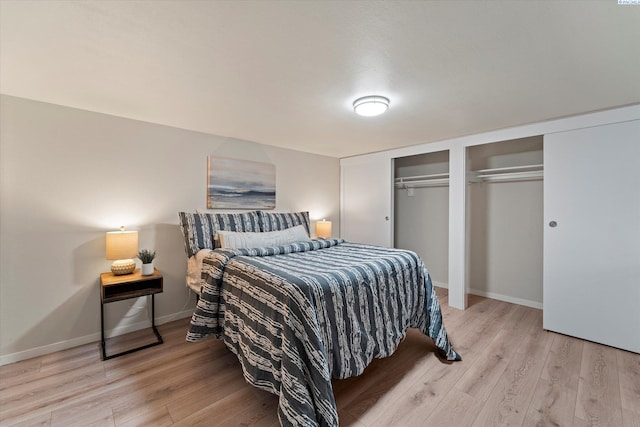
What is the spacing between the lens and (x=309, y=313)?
4.76 ft

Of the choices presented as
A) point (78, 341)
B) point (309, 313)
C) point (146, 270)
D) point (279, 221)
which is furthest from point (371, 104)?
point (78, 341)

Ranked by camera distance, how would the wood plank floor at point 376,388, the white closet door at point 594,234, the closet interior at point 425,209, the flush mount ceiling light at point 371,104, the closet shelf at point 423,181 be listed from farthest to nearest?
the closet interior at point 425,209 < the closet shelf at point 423,181 < the white closet door at point 594,234 < the flush mount ceiling light at point 371,104 < the wood plank floor at point 376,388

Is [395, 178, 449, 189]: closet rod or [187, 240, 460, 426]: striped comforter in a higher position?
[395, 178, 449, 189]: closet rod

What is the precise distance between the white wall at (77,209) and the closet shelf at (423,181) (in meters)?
2.99

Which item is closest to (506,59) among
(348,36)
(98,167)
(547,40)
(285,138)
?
(547,40)

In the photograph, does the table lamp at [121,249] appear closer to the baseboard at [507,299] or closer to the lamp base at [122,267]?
the lamp base at [122,267]

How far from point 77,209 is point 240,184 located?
1615 millimetres

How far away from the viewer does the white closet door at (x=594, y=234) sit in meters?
2.28

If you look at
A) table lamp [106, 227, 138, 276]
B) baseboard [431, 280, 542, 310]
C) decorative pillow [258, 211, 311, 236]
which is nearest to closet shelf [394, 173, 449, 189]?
baseboard [431, 280, 542, 310]

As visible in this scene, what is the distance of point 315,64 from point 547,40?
1.27 m

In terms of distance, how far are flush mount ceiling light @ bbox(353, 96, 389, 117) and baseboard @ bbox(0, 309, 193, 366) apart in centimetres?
288

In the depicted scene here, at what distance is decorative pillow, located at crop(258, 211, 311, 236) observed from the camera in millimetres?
3289

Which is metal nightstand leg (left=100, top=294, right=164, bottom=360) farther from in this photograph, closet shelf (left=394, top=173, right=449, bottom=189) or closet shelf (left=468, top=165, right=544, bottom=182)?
closet shelf (left=468, top=165, right=544, bottom=182)

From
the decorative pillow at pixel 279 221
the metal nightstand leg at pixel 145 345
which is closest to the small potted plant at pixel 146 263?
the metal nightstand leg at pixel 145 345
